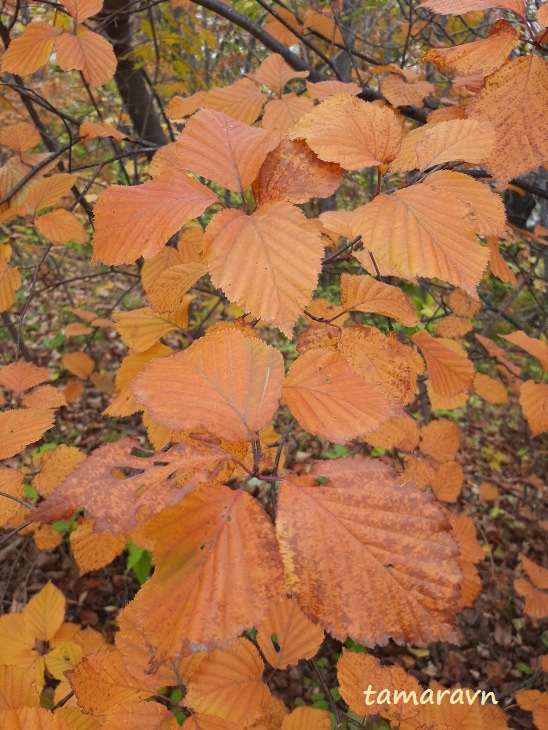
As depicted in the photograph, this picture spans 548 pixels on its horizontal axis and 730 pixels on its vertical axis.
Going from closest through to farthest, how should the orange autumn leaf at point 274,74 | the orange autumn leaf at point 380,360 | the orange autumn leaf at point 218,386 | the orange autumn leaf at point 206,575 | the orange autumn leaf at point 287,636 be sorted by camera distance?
the orange autumn leaf at point 206,575 → the orange autumn leaf at point 218,386 → the orange autumn leaf at point 380,360 → the orange autumn leaf at point 287,636 → the orange autumn leaf at point 274,74

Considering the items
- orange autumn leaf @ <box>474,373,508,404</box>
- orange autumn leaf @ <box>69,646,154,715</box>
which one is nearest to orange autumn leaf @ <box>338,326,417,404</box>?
orange autumn leaf @ <box>69,646,154,715</box>

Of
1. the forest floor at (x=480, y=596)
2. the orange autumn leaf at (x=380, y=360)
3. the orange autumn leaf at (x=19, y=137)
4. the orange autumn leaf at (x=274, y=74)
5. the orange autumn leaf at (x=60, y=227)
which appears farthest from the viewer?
the forest floor at (x=480, y=596)

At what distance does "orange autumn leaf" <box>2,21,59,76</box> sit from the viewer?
1.29 meters

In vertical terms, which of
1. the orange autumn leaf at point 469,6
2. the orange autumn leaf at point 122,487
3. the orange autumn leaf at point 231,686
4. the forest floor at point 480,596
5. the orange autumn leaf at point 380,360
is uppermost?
the orange autumn leaf at point 469,6

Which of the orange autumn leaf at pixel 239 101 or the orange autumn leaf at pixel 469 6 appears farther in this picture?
the orange autumn leaf at pixel 239 101

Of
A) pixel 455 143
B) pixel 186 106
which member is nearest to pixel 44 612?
pixel 186 106

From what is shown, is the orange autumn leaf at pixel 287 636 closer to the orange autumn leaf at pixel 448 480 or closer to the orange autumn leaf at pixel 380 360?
the orange autumn leaf at pixel 380 360

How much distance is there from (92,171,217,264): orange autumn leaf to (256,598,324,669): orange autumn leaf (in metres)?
0.84

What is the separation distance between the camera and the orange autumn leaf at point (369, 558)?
1.47 feet

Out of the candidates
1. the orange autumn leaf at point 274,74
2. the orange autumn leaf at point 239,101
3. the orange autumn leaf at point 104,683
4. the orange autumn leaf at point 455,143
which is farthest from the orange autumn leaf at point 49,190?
the orange autumn leaf at point 104,683

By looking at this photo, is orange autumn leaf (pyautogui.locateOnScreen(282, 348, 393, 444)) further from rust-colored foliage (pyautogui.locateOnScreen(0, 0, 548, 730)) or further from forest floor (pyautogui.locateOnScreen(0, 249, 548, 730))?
forest floor (pyautogui.locateOnScreen(0, 249, 548, 730))

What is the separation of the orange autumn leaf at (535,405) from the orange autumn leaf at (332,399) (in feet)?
3.27

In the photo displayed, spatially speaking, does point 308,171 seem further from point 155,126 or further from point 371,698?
point 155,126

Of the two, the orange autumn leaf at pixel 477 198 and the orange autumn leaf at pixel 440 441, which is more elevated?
the orange autumn leaf at pixel 477 198
